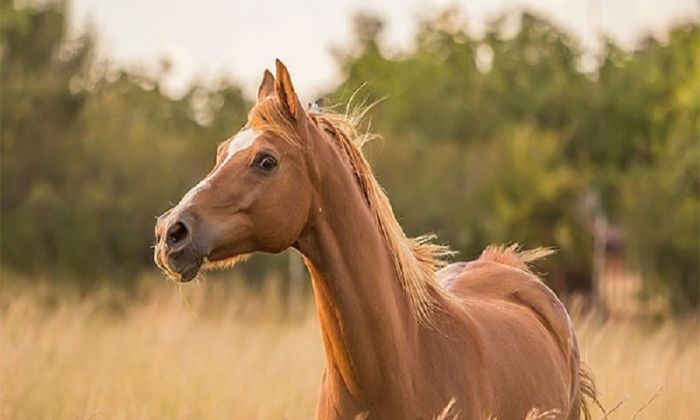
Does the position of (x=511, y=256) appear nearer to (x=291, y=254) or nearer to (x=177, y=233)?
(x=177, y=233)

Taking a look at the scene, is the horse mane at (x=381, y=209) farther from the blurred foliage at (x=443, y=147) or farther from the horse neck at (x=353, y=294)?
the blurred foliage at (x=443, y=147)

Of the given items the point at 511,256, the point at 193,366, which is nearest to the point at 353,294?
the point at 511,256

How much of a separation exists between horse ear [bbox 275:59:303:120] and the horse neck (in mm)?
249

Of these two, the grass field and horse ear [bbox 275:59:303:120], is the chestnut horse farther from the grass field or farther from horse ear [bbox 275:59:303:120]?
the grass field

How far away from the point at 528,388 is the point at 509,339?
0.23 metres

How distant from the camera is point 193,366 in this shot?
12484mm

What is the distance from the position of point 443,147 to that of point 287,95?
2468cm

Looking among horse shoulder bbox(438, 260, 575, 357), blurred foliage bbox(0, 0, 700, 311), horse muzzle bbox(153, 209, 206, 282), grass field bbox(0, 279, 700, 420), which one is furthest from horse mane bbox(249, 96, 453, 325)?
blurred foliage bbox(0, 0, 700, 311)

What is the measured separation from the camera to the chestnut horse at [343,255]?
17.9 feet

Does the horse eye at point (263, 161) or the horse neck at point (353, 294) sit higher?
the horse eye at point (263, 161)

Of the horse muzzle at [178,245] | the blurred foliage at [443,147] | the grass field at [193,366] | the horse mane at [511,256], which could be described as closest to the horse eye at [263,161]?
the horse muzzle at [178,245]

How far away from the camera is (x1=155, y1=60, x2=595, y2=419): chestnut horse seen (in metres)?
5.45

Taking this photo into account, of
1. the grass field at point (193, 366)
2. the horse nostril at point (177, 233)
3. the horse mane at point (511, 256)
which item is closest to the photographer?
the horse nostril at point (177, 233)

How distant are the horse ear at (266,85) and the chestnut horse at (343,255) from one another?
0.04 feet
